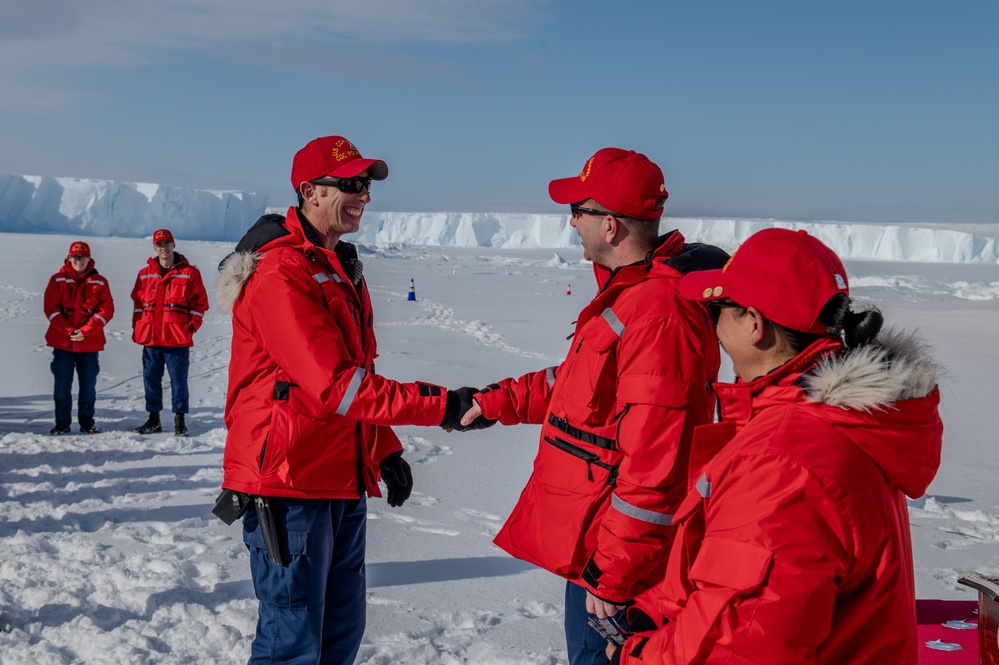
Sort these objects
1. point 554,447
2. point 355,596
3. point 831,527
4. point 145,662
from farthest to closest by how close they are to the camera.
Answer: point 145,662
point 355,596
point 554,447
point 831,527

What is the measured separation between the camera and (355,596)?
2.34 meters

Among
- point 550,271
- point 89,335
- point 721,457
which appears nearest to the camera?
point 721,457

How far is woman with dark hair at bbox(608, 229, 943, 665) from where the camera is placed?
1.16 meters

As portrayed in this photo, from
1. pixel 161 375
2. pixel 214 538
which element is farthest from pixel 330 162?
pixel 161 375

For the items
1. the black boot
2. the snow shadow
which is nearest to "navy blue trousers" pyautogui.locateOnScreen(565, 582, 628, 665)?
the snow shadow

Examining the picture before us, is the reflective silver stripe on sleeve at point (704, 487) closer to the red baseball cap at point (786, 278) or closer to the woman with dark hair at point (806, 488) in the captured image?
the woman with dark hair at point (806, 488)

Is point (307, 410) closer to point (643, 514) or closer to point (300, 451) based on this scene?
point (300, 451)

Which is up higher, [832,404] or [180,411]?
[832,404]

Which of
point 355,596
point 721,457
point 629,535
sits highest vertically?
point 721,457

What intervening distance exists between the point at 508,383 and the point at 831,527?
4.59ft

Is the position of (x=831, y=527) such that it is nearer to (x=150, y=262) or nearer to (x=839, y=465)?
(x=839, y=465)

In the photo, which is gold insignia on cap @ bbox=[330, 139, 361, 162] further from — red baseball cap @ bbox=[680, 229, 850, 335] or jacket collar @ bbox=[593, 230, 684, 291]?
red baseball cap @ bbox=[680, 229, 850, 335]

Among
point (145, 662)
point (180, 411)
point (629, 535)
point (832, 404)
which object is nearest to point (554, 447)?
point (629, 535)

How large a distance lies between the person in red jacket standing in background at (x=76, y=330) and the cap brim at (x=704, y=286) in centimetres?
531
